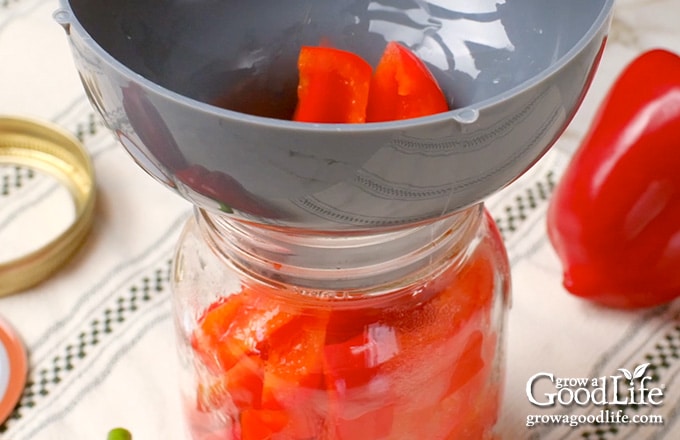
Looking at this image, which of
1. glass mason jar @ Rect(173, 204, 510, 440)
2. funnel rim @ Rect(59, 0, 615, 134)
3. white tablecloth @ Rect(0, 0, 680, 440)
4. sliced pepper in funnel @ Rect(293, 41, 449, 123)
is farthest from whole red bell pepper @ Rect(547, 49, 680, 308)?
funnel rim @ Rect(59, 0, 615, 134)

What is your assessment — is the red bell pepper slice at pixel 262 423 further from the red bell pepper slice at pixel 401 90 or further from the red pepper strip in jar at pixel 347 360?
the red bell pepper slice at pixel 401 90

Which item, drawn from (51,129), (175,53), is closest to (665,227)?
(175,53)

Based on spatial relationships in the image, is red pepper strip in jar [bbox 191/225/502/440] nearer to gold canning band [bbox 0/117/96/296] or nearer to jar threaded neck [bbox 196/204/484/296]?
jar threaded neck [bbox 196/204/484/296]

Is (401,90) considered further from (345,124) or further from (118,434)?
(118,434)

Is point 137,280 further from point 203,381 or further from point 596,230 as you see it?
point 596,230

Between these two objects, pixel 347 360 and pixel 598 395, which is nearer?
pixel 347 360

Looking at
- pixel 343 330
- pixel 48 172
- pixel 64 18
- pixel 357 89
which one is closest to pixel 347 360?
pixel 343 330

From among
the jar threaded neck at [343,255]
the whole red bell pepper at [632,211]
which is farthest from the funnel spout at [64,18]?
the whole red bell pepper at [632,211]
